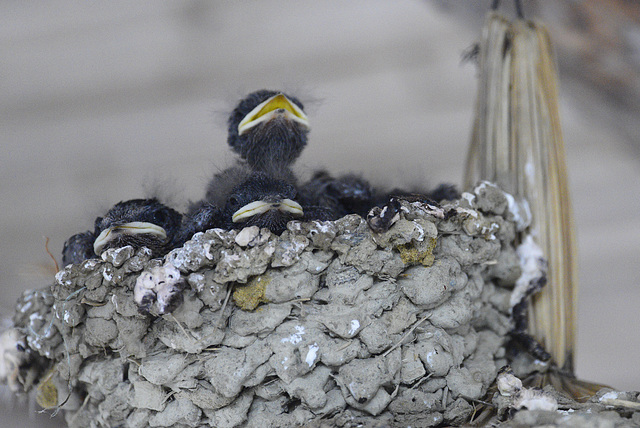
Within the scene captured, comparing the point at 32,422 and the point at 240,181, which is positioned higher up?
the point at 240,181

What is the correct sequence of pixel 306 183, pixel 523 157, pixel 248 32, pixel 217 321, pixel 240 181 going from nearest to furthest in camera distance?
1. pixel 217 321
2. pixel 240 181
3. pixel 523 157
4. pixel 306 183
5. pixel 248 32

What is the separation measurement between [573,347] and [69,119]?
1.96 metres

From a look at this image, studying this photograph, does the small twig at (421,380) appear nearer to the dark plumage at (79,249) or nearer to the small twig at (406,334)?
the small twig at (406,334)

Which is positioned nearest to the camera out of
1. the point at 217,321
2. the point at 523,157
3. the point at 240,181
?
the point at 217,321

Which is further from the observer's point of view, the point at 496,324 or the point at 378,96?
the point at 378,96

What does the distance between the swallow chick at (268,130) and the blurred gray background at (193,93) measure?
2.52ft

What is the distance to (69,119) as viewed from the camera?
7.82ft

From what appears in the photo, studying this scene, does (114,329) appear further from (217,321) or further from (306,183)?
(306,183)

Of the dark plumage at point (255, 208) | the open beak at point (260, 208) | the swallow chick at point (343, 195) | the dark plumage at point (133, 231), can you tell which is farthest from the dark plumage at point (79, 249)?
the swallow chick at point (343, 195)

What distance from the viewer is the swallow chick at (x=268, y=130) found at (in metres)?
1.27

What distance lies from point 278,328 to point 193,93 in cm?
153

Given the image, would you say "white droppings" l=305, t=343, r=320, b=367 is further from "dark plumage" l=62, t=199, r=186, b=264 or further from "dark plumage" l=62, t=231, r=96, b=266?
"dark plumage" l=62, t=231, r=96, b=266

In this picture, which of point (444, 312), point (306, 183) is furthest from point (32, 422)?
point (444, 312)

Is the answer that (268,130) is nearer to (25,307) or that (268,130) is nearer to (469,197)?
(469,197)
